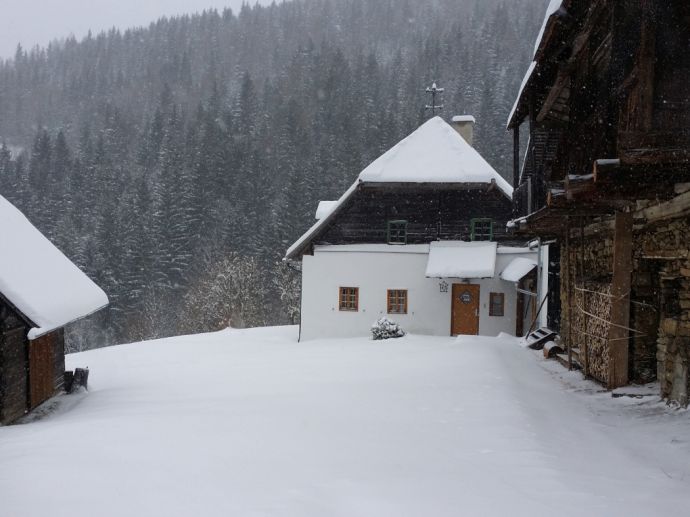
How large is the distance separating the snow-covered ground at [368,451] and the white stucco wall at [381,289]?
9008mm

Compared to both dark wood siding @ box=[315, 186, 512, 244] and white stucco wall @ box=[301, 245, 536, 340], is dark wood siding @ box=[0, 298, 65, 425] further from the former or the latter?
dark wood siding @ box=[315, 186, 512, 244]

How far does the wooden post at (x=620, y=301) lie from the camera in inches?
337

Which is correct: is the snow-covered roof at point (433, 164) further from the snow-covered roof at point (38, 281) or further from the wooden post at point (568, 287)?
the snow-covered roof at point (38, 281)

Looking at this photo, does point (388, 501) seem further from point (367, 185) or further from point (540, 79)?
point (367, 185)

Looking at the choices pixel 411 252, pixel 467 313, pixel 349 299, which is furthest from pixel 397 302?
pixel 467 313

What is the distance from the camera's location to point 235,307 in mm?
37406

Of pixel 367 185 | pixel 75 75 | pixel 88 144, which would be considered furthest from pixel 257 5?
pixel 367 185

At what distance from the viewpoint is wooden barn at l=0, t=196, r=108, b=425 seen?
10453 mm

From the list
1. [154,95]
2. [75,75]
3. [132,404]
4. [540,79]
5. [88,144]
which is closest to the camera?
[132,404]

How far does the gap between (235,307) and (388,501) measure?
3392 cm

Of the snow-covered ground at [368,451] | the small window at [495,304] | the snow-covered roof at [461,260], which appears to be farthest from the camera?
the small window at [495,304]

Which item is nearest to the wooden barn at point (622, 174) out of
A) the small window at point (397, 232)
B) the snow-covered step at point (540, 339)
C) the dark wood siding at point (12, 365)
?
the snow-covered step at point (540, 339)

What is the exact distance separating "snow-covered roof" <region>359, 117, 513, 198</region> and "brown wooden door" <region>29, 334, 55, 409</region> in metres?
10.9

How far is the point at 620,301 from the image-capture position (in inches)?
341
